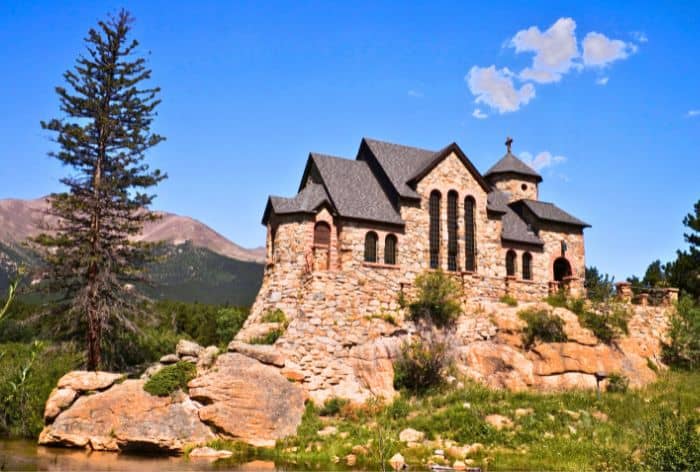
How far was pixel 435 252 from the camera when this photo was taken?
1454 inches

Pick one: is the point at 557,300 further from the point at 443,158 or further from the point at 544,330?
the point at 443,158

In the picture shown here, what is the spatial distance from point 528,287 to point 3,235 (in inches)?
5170

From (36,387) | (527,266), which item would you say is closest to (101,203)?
(36,387)

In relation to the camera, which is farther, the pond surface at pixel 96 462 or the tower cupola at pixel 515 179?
the tower cupola at pixel 515 179

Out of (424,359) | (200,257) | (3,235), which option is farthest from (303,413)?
(3,235)

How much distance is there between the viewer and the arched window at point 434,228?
36906mm

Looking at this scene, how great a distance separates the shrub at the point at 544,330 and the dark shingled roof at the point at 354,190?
9.32 metres

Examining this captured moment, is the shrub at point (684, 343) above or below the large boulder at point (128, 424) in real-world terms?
above

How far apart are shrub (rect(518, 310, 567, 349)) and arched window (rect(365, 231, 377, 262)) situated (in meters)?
Result: 9.17

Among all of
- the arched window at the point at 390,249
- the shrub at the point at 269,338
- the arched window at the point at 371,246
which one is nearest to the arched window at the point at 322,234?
the arched window at the point at 371,246

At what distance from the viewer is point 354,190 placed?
121ft

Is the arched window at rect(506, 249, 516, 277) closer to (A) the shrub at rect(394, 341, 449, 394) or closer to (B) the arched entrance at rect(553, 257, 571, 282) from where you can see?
(B) the arched entrance at rect(553, 257, 571, 282)

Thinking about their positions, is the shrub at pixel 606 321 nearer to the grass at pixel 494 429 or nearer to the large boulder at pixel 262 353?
the grass at pixel 494 429

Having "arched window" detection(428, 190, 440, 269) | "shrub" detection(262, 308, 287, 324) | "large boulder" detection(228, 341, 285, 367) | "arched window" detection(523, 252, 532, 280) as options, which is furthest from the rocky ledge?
"arched window" detection(523, 252, 532, 280)
